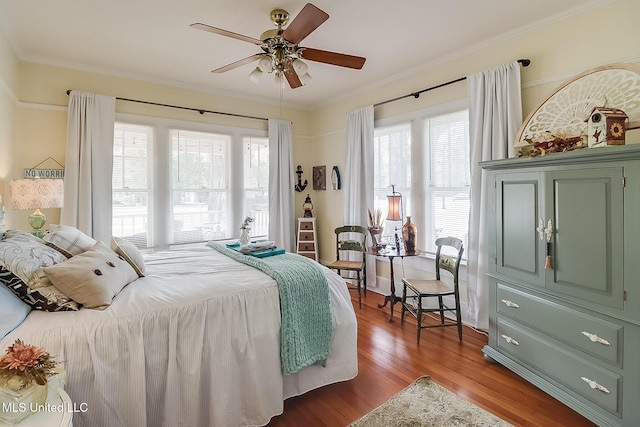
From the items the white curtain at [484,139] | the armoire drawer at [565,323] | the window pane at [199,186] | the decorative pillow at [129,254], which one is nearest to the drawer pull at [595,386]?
the armoire drawer at [565,323]

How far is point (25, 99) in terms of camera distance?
11.1 feet

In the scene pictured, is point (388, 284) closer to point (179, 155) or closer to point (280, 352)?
point (280, 352)

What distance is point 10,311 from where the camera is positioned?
1.38m

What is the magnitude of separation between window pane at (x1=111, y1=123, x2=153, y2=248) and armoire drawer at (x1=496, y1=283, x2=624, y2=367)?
3.94 metres

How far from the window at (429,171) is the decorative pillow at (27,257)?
3351 mm

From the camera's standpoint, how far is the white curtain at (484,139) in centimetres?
292

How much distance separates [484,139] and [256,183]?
314 cm

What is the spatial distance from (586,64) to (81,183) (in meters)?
4.80

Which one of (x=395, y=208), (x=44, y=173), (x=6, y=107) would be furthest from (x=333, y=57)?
(x=44, y=173)

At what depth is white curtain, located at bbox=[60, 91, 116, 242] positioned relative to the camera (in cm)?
353

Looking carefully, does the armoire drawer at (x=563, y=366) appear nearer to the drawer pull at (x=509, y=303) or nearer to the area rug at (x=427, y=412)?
the drawer pull at (x=509, y=303)

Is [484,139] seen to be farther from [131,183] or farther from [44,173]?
[44,173]

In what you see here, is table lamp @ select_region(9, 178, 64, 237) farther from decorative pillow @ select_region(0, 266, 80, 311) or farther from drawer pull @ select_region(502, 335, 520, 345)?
drawer pull @ select_region(502, 335, 520, 345)

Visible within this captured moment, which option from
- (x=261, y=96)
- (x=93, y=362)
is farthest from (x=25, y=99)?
(x=93, y=362)
